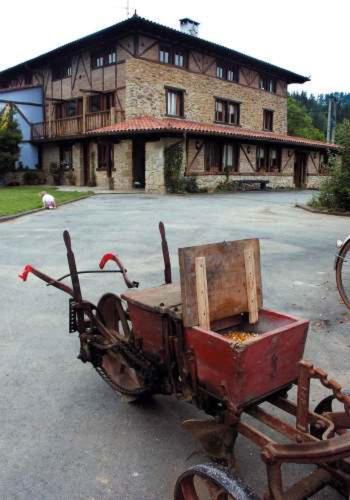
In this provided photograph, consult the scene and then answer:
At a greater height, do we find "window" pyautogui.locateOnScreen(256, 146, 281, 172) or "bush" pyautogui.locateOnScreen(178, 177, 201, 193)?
"window" pyautogui.locateOnScreen(256, 146, 281, 172)

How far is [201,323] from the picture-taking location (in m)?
2.46

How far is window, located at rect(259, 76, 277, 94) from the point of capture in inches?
1310

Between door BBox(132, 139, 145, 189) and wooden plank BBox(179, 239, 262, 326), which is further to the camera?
Answer: door BBox(132, 139, 145, 189)

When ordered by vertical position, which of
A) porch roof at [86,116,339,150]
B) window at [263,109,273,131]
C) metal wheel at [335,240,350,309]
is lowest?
metal wheel at [335,240,350,309]

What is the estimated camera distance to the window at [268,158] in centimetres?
3098

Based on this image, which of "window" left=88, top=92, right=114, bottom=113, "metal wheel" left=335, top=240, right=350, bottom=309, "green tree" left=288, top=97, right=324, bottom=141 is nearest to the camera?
"metal wheel" left=335, top=240, right=350, bottom=309

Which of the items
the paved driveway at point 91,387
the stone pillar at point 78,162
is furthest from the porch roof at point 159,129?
the paved driveway at point 91,387

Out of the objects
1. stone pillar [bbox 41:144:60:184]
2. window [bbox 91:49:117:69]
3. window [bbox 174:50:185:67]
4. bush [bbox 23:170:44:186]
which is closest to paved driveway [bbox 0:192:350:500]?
window [bbox 91:49:117:69]

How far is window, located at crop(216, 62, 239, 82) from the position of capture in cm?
2984

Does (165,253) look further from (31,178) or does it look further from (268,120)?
(268,120)

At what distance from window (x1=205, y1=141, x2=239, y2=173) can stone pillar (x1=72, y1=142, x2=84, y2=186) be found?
7.92 meters

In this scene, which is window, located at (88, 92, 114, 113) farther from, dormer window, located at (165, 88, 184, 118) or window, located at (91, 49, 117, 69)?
dormer window, located at (165, 88, 184, 118)

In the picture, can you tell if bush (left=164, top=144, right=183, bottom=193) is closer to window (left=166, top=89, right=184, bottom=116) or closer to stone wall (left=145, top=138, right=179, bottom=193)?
stone wall (left=145, top=138, right=179, bottom=193)

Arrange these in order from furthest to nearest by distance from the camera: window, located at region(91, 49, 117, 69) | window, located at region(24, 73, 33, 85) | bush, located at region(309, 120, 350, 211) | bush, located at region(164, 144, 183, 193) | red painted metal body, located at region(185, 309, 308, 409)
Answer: window, located at region(24, 73, 33, 85)
window, located at region(91, 49, 117, 69)
bush, located at region(164, 144, 183, 193)
bush, located at region(309, 120, 350, 211)
red painted metal body, located at region(185, 309, 308, 409)
